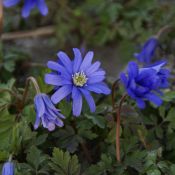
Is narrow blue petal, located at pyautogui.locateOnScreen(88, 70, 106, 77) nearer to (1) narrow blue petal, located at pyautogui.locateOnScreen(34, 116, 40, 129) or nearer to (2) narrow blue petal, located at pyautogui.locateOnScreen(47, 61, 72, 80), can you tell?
(2) narrow blue petal, located at pyautogui.locateOnScreen(47, 61, 72, 80)

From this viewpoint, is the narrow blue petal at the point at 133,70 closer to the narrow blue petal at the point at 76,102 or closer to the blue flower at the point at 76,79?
the blue flower at the point at 76,79

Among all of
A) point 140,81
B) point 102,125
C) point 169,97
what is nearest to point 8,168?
point 102,125

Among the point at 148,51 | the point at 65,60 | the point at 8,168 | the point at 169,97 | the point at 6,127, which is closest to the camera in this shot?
the point at 8,168

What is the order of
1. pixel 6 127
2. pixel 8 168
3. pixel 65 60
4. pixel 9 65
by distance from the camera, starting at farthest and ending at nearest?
pixel 9 65 → pixel 6 127 → pixel 65 60 → pixel 8 168

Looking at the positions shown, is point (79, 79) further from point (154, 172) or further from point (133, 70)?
point (154, 172)

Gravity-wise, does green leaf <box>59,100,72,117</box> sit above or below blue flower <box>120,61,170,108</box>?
below

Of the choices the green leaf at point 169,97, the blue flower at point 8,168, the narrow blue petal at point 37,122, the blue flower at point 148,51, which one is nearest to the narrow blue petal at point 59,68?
the narrow blue petal at point 37,122

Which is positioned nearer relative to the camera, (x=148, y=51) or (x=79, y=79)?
(x=79, y=79)

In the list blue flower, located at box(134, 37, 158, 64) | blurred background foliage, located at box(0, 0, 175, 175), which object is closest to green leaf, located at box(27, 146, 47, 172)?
blurred background foliage, located at box(0, 0, 175, 175)
